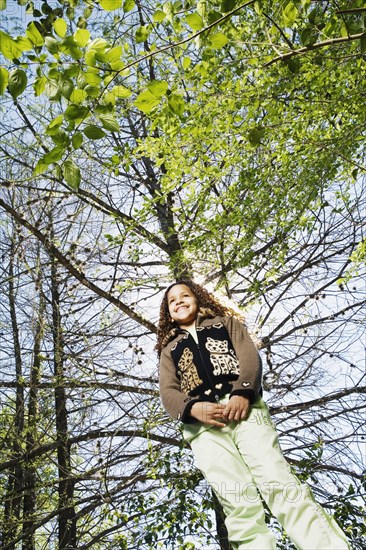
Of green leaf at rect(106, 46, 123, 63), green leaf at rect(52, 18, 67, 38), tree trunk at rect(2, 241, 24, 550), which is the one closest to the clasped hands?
green leaf at rect(106, 46, 123, 63)

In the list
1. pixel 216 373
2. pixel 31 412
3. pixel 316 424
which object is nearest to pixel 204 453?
pixel 216 373

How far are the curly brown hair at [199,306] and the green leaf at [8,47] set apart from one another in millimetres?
1612

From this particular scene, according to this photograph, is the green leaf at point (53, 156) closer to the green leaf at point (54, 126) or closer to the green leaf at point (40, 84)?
the green leaf at point (54, 126)

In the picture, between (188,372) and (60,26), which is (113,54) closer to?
(60,26)

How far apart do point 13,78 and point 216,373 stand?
1.52 metres

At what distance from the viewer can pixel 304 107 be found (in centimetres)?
405

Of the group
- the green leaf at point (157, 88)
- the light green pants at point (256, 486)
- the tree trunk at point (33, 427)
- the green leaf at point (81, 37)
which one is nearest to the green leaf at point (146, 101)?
the green leaf at point (157, 88)

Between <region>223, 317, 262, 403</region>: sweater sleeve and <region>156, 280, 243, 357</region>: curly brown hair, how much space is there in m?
0.23

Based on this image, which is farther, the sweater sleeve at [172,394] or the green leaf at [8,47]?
the sweater sleeve at [172,394]

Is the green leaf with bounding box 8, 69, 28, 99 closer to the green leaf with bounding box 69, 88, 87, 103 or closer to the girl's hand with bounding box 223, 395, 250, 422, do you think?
the green leaf with bounding box 69, 88, 87, 103

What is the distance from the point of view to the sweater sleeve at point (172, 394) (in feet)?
8.40

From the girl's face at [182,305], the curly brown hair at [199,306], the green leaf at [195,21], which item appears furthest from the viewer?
the curly brown hair at [199,306]

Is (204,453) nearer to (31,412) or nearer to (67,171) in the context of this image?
(67,171)

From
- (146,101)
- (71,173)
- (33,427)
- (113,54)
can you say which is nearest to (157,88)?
(146,101)
